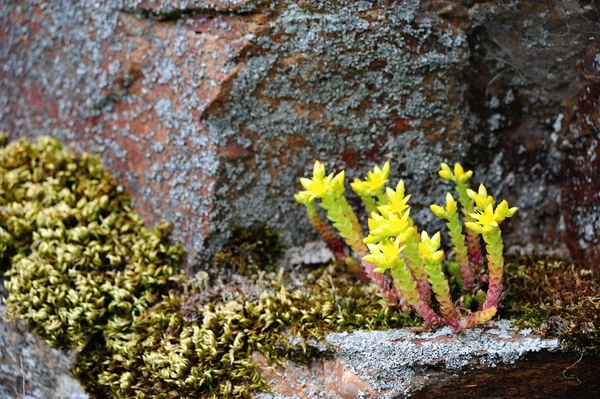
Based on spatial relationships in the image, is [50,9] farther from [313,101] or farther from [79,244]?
[313,101]

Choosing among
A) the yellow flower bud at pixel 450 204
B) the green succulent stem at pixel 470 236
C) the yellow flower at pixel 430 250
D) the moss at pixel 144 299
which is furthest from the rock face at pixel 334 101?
the yellow flower at pixel 430 250

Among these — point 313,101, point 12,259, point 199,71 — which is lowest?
point 12,259

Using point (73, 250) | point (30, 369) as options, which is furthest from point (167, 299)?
point (30, 369)

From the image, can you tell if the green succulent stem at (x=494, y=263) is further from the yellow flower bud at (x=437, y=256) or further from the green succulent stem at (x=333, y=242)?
the green succulent stem at (x=333, y=242)

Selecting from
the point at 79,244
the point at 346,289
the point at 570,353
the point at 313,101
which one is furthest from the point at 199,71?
the point at 570,353

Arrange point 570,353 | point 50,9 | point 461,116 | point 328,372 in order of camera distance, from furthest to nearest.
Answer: point 50,9
point 461,116
point 328,372
point 570,353

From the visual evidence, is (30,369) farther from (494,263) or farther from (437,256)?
(494,263)
